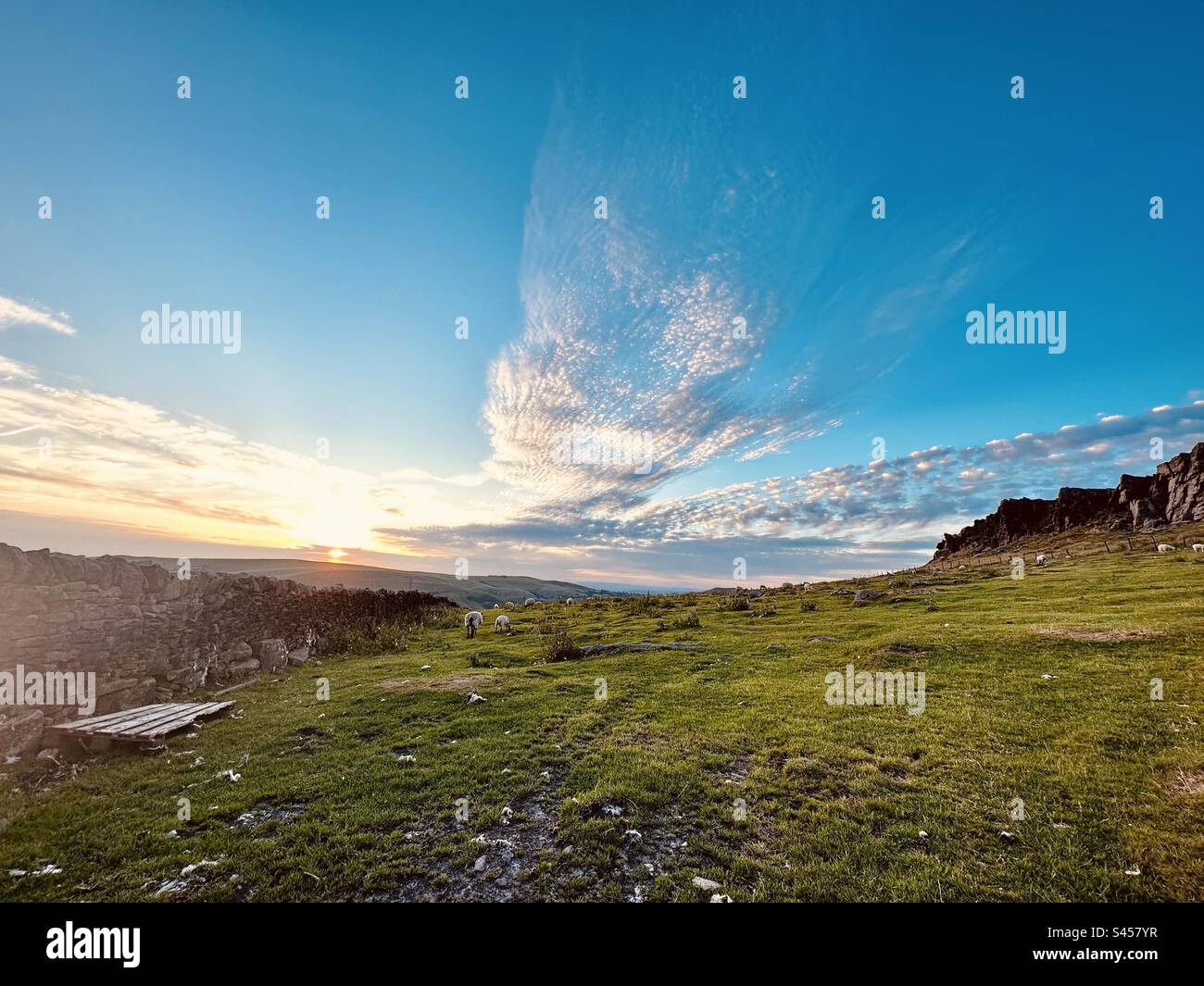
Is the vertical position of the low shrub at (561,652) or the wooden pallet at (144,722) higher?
the wooden pallet at (144,722)

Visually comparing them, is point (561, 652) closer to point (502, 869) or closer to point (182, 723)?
point (182, 723)

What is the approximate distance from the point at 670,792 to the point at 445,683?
12.1 meters

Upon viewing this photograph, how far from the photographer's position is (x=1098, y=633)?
64.1 ft

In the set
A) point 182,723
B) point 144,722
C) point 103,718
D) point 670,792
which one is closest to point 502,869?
point 670,792

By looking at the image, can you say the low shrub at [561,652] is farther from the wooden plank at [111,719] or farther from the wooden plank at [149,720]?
the wooden plank at [111,719]

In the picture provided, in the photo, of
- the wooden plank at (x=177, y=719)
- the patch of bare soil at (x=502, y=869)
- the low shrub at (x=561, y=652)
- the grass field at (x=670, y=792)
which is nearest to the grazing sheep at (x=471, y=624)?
the low shrub at (x=561, y=652)

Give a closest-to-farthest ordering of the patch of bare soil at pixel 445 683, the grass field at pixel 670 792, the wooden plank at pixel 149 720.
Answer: the grass field at pixel 670 792 → the wooden plank at pixel 149 720 → the patch of bare soil at pixel 445 683

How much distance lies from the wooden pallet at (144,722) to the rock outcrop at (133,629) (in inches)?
33.0

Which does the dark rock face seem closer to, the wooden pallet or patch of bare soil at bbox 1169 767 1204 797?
patch of bare soil at bbox 1169 767 1204 797

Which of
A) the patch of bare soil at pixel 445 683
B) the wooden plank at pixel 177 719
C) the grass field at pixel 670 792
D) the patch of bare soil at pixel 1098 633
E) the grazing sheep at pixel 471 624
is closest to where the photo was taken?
the grass field at pixel 670 792

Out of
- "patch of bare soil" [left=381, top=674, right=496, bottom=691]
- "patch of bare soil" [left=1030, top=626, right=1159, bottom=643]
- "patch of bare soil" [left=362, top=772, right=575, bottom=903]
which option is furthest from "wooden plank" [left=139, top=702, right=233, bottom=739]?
"patch of bare soil" [left=1030, top=626, right=1159, bottom=643]

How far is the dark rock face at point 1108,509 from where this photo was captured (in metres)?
116
